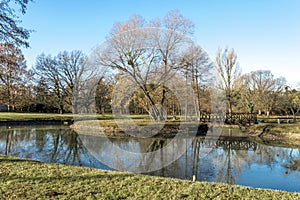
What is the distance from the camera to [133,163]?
7703 mm

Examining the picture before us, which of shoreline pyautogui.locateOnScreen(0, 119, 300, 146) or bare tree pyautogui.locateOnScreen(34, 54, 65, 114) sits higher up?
bare tree pyautogui.locateOnScreen(34, 54, 65, 114)

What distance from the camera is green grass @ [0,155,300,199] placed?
141 inches

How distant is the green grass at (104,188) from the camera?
3.59 meters

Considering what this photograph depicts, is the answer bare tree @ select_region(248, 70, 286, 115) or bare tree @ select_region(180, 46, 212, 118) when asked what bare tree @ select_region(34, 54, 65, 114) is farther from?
bare tree @ select_region(248, 70, 286, 115)

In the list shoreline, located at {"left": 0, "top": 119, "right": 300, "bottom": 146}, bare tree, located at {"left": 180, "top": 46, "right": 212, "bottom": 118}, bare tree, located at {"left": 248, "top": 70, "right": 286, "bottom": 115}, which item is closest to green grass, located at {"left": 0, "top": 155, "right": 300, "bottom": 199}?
bare tree, located at {"left": 180, "top": 46, "right": 212, "bottom": 118}

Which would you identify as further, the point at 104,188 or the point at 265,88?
the point at 265,88

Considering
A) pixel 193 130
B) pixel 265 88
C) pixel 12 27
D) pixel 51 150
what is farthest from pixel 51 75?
pixel 265 88

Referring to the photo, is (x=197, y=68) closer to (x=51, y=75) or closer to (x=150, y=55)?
(x=150, y=55)

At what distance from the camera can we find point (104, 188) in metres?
3.93

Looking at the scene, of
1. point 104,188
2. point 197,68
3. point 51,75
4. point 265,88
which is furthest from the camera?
point 265,88

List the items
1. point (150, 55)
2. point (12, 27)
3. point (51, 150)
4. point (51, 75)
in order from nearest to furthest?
point (12, 27), point (51, 150), point (150, 55), point (51, 75)

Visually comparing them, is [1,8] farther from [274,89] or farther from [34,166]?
[274,89]

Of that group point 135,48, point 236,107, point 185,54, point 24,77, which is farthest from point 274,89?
point 24,77

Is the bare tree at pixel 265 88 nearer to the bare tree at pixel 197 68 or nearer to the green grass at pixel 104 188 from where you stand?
the bare tree at pixel 197 68
